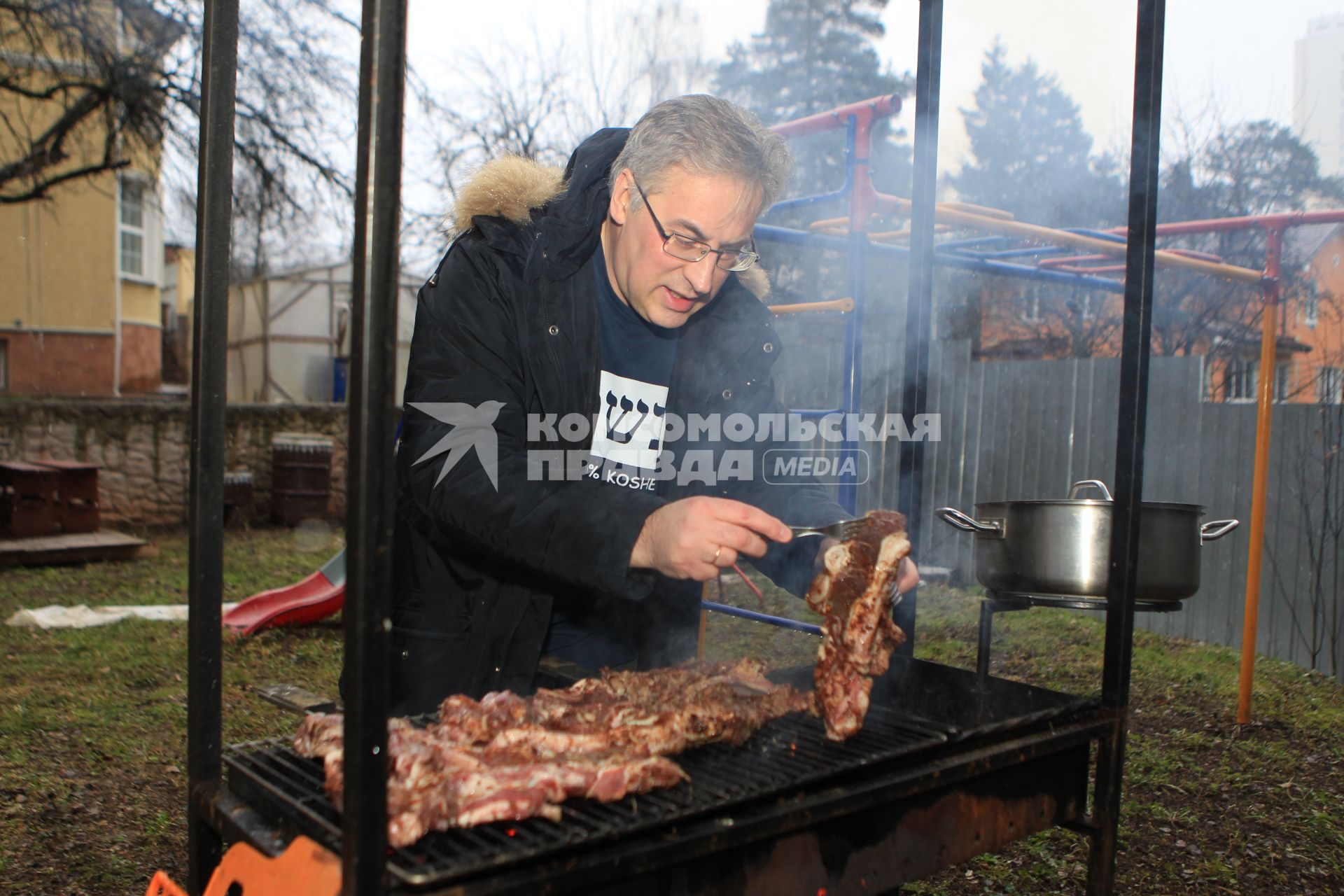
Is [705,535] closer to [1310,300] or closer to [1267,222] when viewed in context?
[1267,222]

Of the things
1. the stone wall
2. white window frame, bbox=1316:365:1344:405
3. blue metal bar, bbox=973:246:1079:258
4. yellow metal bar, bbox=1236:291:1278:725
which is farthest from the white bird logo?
the stone wall

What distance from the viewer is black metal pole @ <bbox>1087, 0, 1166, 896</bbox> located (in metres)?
2.31

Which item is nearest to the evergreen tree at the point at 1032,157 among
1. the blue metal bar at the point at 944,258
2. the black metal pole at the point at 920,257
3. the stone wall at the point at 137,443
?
the blue metal bar at the point at 944,258

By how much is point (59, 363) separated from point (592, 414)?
17062 millimetres

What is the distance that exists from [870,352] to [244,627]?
23.1ft

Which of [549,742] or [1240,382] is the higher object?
[1240,382]

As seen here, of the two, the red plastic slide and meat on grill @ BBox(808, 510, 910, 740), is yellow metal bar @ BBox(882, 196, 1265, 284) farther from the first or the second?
the red plastic slide

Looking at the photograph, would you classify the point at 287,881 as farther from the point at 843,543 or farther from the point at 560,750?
the point at 843,543

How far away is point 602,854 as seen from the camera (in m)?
1.37

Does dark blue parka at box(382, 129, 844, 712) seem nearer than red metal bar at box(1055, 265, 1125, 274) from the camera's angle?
Yes

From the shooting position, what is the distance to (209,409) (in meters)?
1.75

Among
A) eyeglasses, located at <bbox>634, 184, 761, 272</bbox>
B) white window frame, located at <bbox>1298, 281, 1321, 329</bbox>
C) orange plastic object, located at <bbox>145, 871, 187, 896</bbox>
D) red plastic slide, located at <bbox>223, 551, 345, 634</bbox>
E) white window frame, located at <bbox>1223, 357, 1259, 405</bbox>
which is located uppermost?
white window frame, located at <bbox>1298, 281, 1321, 329</bbox>

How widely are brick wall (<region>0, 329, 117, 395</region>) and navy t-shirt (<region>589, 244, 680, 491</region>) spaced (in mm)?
16205

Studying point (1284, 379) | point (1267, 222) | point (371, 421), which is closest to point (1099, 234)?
point (1267, 222)
